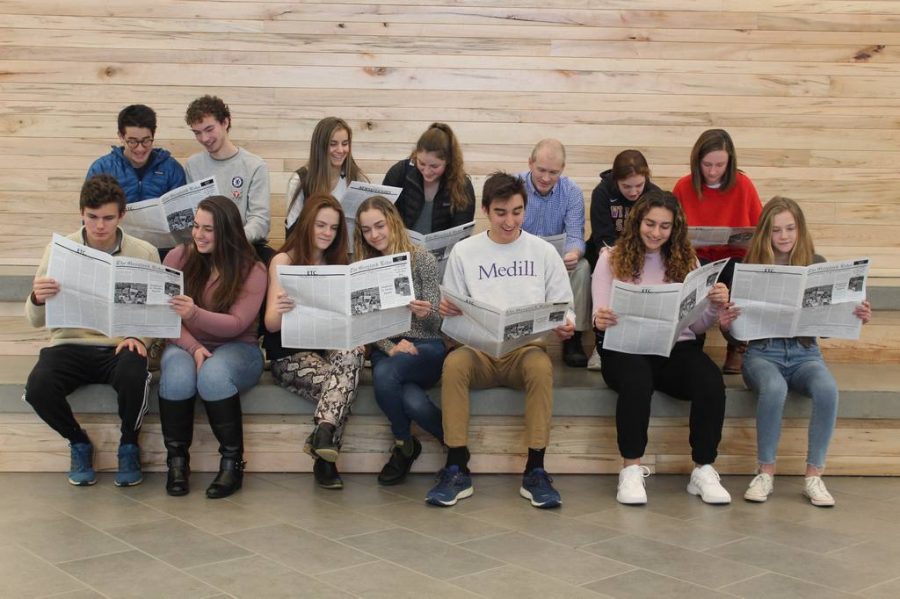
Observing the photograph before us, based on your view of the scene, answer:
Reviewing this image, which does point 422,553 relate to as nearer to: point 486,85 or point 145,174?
point 145,174

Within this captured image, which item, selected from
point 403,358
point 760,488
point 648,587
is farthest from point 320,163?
point 648,587

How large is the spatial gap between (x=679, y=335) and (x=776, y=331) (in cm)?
33

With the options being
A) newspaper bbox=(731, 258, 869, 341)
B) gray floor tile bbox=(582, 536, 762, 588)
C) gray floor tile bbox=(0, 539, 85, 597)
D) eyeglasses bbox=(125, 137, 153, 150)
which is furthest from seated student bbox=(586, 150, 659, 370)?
gray floor tile bbox=(0, 539, 85, 597)

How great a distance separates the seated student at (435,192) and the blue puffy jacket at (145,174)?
876mm

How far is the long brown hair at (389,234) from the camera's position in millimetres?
3639

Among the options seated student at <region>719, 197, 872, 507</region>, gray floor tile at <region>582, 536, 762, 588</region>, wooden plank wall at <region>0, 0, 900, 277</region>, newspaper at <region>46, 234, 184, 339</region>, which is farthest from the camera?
wooden plank wall at <region>0, 0, 900, 277</region>

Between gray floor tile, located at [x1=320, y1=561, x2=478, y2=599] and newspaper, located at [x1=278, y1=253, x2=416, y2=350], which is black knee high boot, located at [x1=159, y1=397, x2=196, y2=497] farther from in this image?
gray floor tile, located at [x1=320, y1=561, x2=478, y2=599]

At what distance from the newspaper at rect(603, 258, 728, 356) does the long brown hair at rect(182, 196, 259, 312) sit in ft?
4.21

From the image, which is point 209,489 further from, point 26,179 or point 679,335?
point 26,179

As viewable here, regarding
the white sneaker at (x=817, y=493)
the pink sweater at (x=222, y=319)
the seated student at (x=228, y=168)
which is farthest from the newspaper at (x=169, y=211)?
the white sneaker at (x=817, y=493)

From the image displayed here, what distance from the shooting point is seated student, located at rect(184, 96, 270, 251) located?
4180 millimetres

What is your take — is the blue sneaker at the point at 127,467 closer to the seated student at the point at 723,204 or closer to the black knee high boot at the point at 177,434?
the black knee high boot at the point at 177,434

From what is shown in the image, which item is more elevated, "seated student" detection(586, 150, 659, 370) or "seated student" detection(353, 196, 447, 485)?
"seated student" detection(586, 150, 659, 370)

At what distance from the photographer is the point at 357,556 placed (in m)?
2.88
